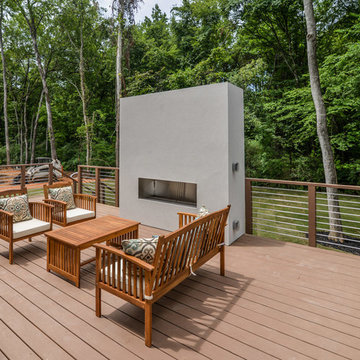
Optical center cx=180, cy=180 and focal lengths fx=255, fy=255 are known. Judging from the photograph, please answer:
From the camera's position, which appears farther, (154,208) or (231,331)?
(154,208)

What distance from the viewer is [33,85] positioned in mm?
16703

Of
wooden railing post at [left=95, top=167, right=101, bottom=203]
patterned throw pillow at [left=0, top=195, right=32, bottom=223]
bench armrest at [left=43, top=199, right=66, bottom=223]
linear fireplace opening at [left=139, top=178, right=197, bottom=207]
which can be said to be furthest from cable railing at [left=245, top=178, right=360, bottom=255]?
wooden railing post at [left=95, top=167, right=101, bottom=203]

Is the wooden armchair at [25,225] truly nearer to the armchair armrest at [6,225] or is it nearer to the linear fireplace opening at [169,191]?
the armchair armrest at [6,225]

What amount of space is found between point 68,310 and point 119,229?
42.4 inches

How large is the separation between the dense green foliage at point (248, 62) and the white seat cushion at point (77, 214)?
638cm

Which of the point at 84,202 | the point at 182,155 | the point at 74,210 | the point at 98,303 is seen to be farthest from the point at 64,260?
the point at 182,155

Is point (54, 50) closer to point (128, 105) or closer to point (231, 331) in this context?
point (128, 105)

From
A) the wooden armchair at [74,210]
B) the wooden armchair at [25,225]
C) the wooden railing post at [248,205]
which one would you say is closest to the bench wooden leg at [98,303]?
the wooden armchair at [25,225]

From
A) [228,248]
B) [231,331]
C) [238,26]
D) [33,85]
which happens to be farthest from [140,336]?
[33,85]

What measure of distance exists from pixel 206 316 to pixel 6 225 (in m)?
2.78

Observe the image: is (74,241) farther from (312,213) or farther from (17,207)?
(312,213)

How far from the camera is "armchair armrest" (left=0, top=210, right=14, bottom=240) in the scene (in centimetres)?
320

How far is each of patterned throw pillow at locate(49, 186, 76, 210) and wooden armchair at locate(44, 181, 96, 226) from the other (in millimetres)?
108

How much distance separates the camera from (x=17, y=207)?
3.62m
